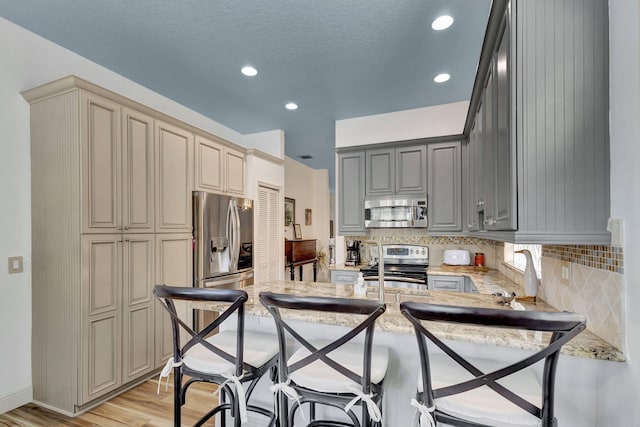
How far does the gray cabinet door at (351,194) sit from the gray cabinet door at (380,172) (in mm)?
108

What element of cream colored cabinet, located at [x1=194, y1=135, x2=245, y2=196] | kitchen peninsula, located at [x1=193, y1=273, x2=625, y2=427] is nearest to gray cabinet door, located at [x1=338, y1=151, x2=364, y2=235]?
cream colored cabinet, located at [x1=194, y1=135, x2=245, y2=196]

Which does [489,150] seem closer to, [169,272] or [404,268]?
[404,268]

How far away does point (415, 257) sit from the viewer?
402 centimetres

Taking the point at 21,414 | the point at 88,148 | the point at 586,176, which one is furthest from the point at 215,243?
the point at 586,176

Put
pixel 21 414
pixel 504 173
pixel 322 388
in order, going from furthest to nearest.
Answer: pixel 21 414, pixel 504 173, pixel 322 388

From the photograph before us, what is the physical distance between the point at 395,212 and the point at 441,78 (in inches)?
62.6

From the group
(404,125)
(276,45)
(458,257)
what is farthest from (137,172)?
(458,257)

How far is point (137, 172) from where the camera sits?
2678 millimetres

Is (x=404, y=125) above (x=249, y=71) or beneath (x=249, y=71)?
beneath

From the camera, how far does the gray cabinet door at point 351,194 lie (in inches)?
160

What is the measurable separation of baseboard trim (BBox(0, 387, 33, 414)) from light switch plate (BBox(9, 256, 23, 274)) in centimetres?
90

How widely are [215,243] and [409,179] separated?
8.08 feet

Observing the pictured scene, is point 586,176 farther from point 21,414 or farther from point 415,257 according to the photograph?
point 21,414

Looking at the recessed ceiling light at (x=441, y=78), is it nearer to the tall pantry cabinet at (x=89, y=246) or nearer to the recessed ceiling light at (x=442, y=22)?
the recessed ceiling light at (x=442, y=22)
